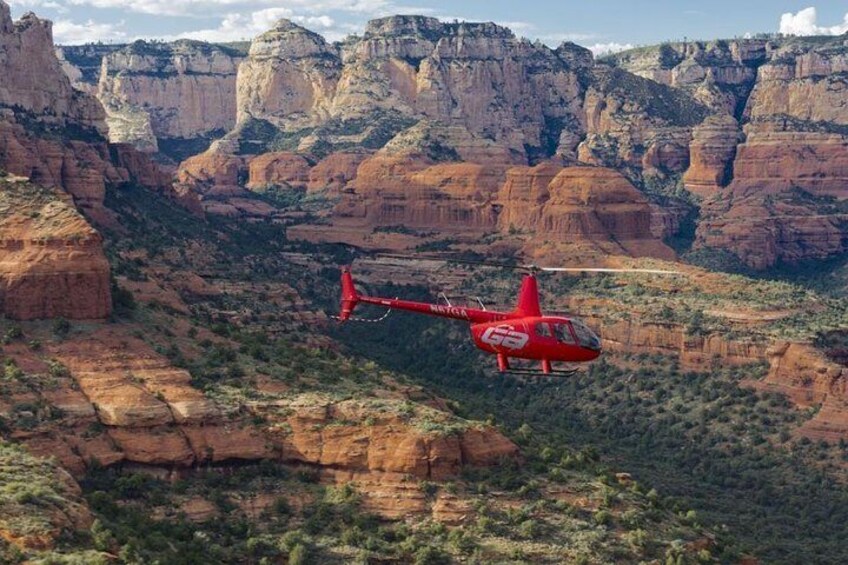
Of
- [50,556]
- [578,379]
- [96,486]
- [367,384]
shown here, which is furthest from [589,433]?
[50,556]

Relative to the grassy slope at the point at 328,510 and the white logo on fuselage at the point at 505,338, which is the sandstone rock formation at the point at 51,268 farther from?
the white logo on fuselage at the point at 505,338

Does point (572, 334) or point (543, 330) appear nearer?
point (572, 334)

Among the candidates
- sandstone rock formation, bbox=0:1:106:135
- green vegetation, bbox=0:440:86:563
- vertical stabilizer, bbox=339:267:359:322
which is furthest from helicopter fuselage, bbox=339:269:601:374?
sandstone rock formation, bbox=0:1:106:135

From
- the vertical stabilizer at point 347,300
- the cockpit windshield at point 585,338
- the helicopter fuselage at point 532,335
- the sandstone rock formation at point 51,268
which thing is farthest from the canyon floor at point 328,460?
the cockpit windshield at point 585,338


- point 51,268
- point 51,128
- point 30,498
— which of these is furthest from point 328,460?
point 51,128

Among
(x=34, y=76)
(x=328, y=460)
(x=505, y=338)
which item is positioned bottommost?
(x=328, y=460)

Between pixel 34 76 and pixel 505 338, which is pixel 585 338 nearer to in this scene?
pixel 505 338
